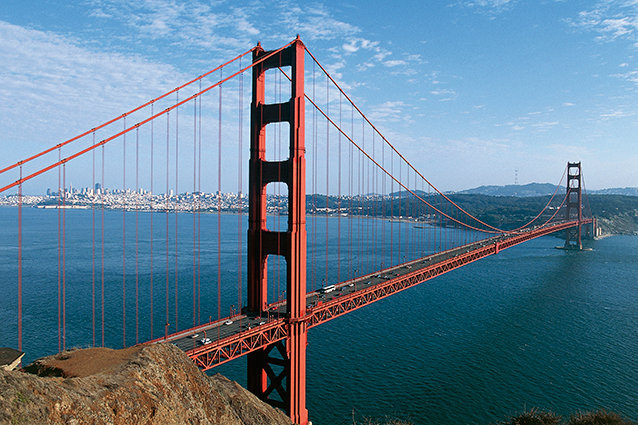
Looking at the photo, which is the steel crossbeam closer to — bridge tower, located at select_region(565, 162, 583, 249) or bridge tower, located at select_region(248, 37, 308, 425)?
bridge tower, located at select_region(248, 37, 308, 425)

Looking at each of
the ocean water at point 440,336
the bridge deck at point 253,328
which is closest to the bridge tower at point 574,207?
the ocean water at point 440,336

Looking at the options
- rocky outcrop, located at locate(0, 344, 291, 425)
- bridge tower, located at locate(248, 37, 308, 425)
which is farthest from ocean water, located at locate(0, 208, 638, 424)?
rocky outcrop, located at locate(0, 344, 291, 425)

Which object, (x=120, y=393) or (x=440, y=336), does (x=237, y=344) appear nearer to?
(x=120, y=393)

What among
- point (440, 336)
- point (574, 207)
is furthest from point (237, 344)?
point (574, 207)

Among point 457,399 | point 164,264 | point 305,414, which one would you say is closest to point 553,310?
point 457,399

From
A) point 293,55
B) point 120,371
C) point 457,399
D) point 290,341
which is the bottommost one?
point 457,399

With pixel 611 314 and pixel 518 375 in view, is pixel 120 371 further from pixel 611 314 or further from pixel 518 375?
pixel 611 314
